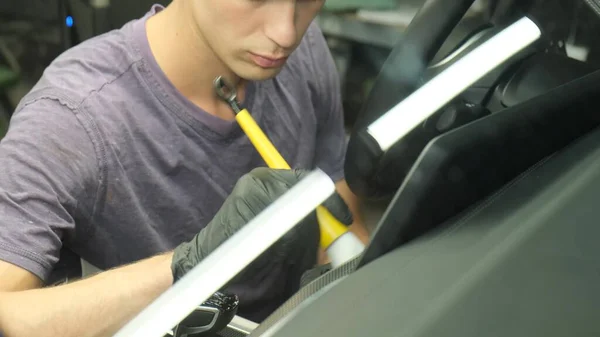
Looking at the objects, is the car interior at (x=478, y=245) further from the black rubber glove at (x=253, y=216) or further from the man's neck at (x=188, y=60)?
the man's neck at (x=188, y=60)

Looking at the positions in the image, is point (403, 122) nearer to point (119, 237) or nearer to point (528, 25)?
point (528, 25)

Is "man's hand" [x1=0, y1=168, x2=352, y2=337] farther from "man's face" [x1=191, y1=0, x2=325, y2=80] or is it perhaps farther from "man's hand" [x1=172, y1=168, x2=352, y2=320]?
"man's face" [x1=191, y1=0, x2=325, y2=80]

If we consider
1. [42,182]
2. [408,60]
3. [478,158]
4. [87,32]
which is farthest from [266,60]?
[87,32]

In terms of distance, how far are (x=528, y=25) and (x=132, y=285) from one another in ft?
1.67

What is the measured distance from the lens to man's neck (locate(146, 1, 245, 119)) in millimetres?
864

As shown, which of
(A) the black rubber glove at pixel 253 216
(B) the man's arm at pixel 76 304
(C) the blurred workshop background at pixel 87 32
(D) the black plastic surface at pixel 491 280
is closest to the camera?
(D) the black plastic surface at pixel 491 280

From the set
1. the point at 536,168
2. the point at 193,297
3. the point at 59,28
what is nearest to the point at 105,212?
the point at 193,297

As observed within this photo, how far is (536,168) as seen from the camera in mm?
508

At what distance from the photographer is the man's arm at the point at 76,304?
0.64 m

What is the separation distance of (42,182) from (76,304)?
0.14 m

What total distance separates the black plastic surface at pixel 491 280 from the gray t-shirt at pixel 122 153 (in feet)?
1.30

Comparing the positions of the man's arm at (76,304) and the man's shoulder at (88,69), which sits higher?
the man's shoulder at (88,69)

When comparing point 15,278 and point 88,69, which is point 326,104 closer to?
point 88,69

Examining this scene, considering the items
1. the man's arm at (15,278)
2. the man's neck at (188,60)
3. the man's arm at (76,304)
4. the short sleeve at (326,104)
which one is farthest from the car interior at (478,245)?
the short sleeve at (326,104)
